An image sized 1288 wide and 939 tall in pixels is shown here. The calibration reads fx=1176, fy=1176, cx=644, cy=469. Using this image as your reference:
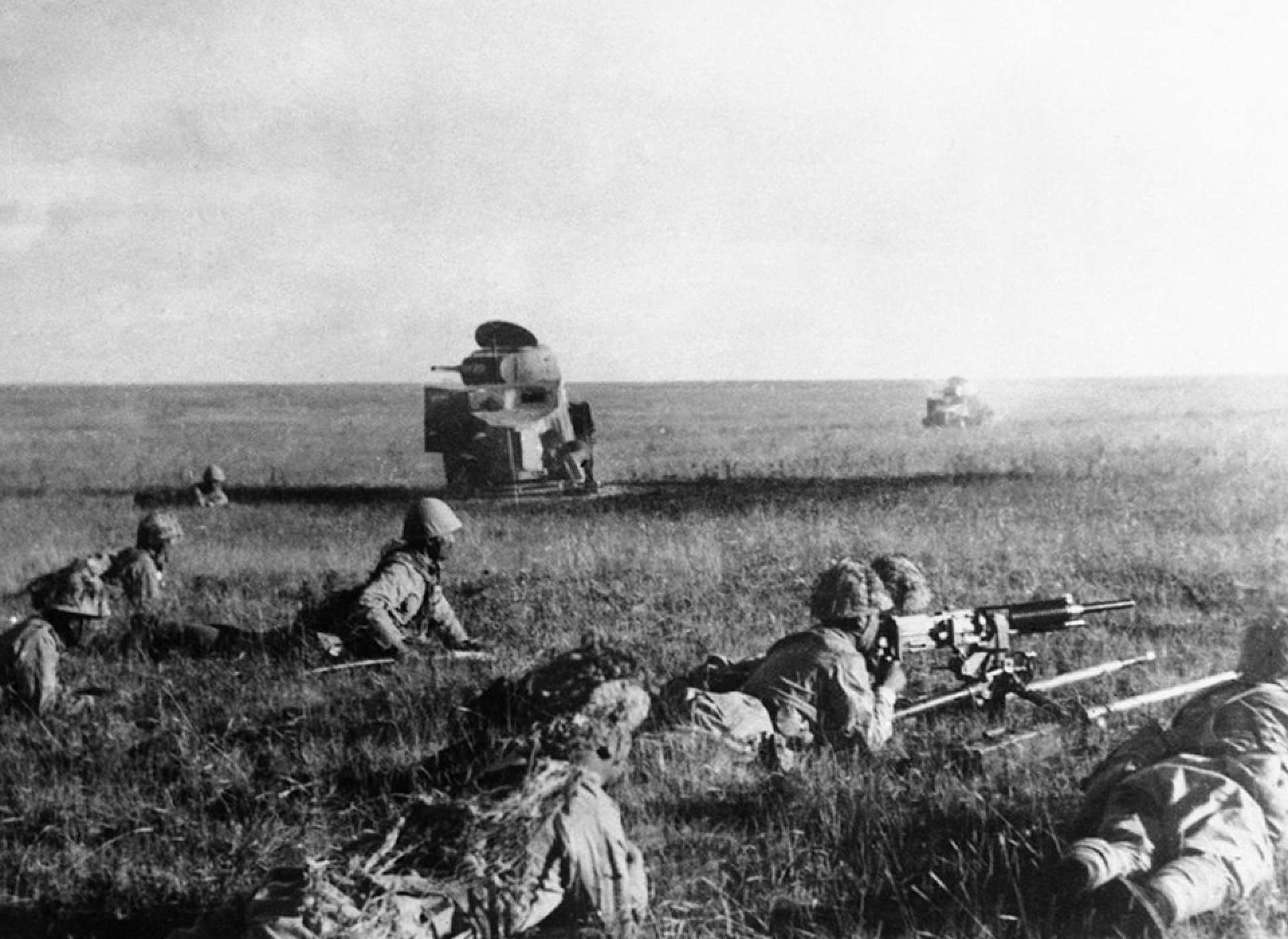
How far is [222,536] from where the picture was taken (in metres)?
15.8

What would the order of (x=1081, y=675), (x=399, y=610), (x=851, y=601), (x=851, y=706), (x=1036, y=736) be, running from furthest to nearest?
(x=399, y=610)
(x=1081, y=675)
(x=851, y=601)
(x=1036, y=736)
(x=851, y=706)

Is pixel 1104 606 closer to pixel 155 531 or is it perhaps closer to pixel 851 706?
pixel 851 706

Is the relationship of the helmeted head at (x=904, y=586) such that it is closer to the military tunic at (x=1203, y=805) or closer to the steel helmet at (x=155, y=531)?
the military tunic at (x=1203, y=805)

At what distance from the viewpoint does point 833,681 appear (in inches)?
232

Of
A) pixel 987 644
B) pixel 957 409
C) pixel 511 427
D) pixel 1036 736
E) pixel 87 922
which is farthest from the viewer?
pixel 957 409

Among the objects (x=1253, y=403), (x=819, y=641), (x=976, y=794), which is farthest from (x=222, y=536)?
(x=1253, y=403)

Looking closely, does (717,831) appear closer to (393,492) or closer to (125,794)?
(125,794)

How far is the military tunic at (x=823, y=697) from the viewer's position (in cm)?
589

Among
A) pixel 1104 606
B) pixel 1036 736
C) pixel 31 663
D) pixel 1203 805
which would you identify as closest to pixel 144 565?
pixel 31 663

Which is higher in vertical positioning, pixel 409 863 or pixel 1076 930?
pixel 409 863

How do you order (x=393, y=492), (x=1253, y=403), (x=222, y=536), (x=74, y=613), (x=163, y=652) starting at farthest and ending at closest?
(x=1253, y=403) < (x=393, y=492) < (x=222, y=536) < (x=163, y=652) < (x=74, y=613)

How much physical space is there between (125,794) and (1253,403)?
52955 mm

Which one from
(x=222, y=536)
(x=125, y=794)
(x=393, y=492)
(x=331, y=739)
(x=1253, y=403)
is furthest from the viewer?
(x=1253, y=403)

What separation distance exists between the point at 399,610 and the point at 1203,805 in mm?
5643
